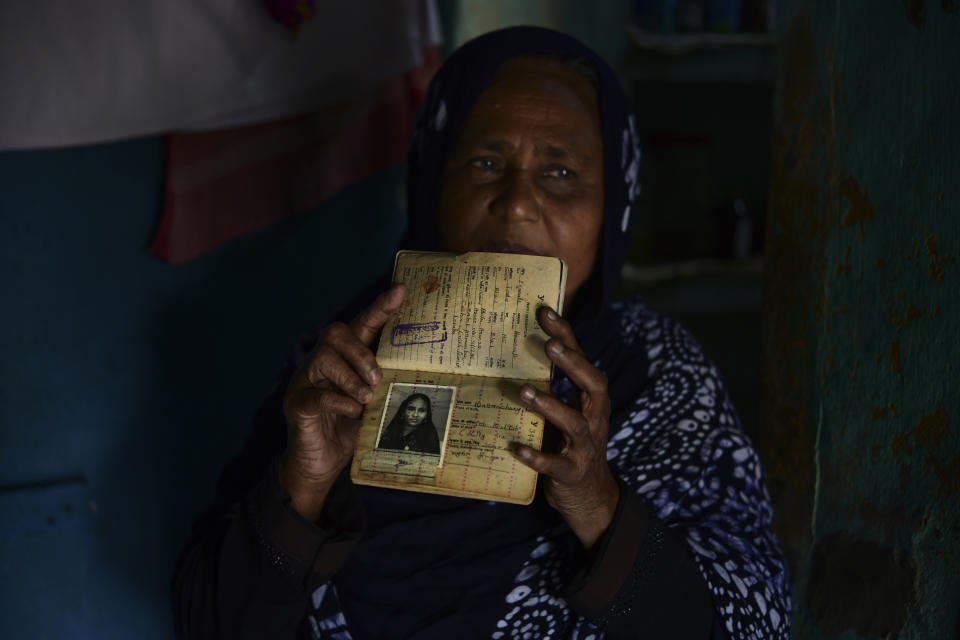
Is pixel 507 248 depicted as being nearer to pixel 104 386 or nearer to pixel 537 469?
pixel 537 469

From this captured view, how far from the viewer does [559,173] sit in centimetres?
122

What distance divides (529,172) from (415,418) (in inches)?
19.7

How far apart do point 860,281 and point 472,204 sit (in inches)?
24.3

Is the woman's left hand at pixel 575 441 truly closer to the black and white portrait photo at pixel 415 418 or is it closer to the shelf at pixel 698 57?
the black and white portrait photo at pixel 415 418

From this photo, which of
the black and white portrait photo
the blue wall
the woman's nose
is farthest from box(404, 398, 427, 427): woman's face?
the blue wall

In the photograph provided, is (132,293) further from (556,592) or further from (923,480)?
(923,480)

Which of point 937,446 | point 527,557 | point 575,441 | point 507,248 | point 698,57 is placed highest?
point 698,57

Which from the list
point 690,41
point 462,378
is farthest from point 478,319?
point 690,41

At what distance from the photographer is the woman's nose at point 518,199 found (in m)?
1.14

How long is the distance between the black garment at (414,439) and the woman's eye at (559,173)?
0.52 meters

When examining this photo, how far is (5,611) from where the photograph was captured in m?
1.44

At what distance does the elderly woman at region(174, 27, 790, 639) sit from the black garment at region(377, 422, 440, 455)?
55 mm

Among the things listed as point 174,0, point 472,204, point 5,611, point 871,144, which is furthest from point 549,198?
point 5,611

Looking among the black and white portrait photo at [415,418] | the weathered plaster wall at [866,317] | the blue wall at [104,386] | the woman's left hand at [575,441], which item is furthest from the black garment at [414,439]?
the blue wall at [104,386]
